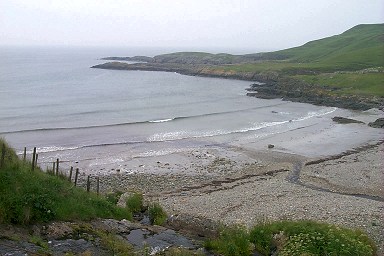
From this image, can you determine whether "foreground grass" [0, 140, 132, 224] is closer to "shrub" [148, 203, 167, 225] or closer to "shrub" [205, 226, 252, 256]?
"shrub" [148, 203, 167, 225]

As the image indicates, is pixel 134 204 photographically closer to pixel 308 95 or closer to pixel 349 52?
pixel 308 95

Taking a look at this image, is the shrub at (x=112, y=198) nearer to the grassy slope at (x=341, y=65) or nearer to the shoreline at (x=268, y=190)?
the shoreline at (x=268, y=190)

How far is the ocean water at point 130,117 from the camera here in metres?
44.6

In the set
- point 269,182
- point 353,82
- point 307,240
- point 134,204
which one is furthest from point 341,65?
point 307,240

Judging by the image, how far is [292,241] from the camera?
1582 cm

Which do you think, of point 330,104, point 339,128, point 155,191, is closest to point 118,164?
→ point 155,191

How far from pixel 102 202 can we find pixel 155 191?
11113 millimetres

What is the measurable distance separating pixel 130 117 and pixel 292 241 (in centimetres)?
4982

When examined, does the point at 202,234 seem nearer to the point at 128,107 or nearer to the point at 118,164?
the point at 118,164

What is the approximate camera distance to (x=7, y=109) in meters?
64.9

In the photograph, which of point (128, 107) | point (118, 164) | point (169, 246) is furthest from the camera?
point (128, 107)

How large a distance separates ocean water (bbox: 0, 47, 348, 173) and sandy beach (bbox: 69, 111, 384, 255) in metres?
5.25

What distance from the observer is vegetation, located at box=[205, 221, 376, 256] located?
48.9ft

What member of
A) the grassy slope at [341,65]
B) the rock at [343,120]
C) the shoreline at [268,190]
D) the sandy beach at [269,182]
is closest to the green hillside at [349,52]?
the grassy slope at [341,65]
